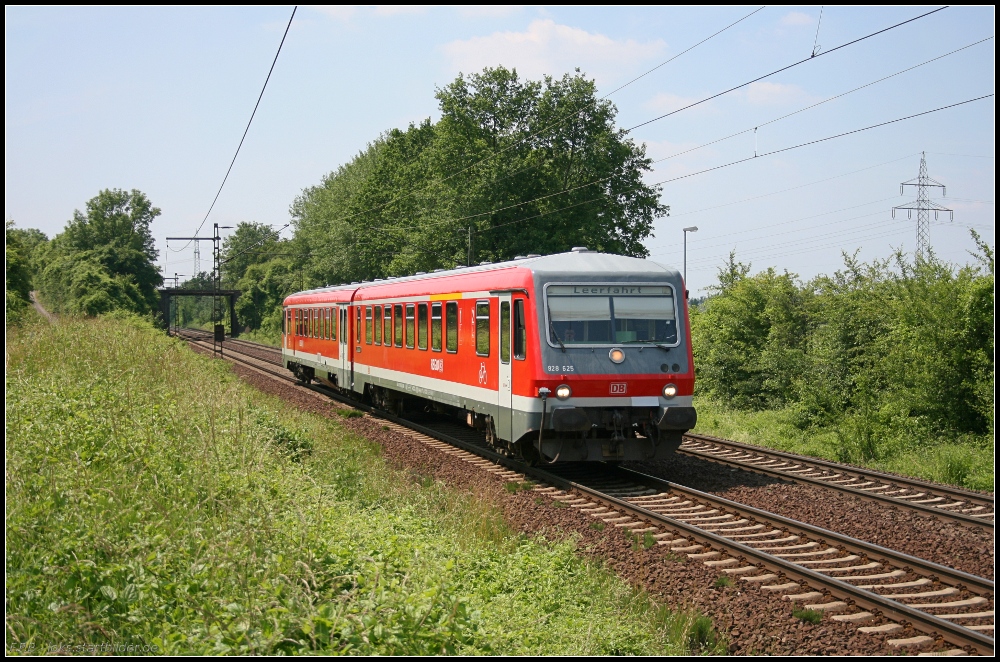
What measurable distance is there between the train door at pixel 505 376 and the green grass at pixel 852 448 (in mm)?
6511

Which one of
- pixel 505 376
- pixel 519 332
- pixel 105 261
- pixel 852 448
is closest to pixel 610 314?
pixel 519 332

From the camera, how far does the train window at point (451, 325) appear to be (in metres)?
15.5

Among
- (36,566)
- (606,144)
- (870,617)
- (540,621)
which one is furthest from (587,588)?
(606,144)

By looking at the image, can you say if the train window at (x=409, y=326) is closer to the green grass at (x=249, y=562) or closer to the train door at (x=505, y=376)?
the train door at (x=505, y=376)

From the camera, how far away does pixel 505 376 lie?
13125mm

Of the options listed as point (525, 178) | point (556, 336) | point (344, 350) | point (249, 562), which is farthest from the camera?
point (525, 178)

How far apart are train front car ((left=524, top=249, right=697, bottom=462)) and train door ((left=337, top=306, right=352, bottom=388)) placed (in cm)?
1202

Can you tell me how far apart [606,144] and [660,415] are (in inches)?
1138

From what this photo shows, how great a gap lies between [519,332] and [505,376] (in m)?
0.80

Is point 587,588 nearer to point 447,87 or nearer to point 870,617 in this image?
point 870,617

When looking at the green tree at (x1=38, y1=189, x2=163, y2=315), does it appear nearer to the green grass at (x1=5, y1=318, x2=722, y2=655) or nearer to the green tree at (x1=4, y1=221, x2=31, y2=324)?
the green tree at (x1=4, y1=221, x2=31, y2=324)

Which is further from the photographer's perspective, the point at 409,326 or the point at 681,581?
the point at 409,326

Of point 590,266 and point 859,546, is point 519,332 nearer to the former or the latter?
point 590,266

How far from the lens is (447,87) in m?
40.4
